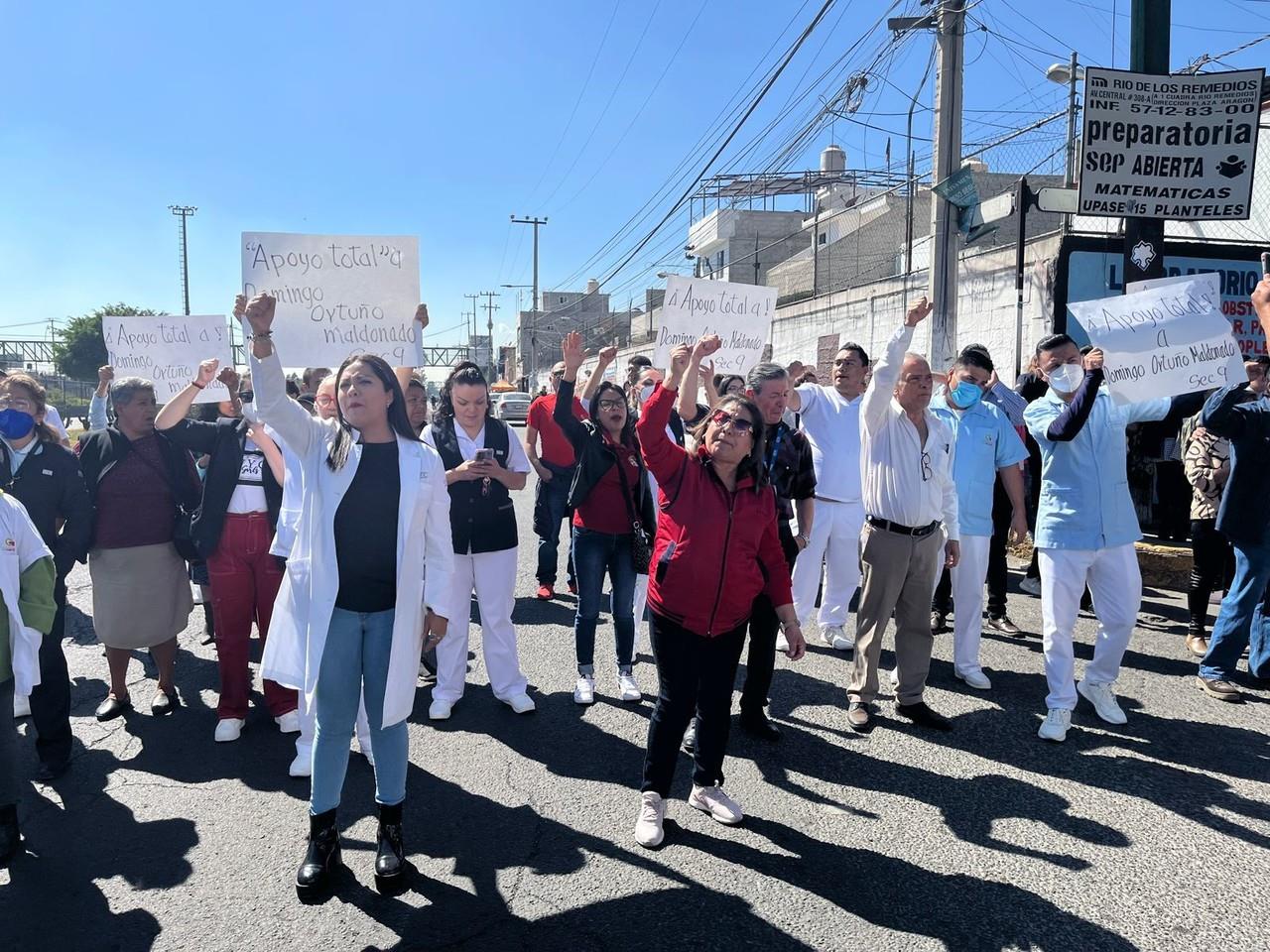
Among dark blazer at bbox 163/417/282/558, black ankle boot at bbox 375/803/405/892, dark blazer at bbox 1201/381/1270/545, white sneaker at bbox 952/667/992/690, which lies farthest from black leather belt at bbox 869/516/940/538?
dark blazer at bbox 163/417/282/558

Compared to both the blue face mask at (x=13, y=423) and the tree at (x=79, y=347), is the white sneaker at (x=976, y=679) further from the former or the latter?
the tree at (x=79, y=347)

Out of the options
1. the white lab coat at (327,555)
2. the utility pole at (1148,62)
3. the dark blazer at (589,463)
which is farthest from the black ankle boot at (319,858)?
the utility pole at (1148,62)

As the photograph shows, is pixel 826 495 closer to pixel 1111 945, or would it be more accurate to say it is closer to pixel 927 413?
pixel 927 413

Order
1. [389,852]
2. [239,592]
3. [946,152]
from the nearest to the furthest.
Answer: [389,852] → [239,592] → [946,152]

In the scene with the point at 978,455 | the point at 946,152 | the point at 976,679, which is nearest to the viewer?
the point at 976,679

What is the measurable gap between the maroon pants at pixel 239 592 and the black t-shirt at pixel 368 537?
177cm

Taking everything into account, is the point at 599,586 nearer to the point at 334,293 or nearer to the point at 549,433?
the point at 334,293

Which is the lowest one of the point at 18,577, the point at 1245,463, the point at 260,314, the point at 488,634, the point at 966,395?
the point at 488,634

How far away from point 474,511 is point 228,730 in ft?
5.85

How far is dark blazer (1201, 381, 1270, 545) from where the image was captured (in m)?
5.14

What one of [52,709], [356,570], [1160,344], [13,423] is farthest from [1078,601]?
[13,423]

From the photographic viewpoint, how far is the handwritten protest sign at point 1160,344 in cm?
456

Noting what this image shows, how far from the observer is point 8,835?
350cm

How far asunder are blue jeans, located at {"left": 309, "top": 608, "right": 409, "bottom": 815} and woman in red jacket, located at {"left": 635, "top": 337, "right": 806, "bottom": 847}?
105cm
